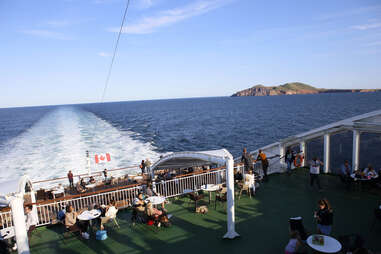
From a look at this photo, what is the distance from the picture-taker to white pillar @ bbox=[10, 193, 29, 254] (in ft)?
19.6

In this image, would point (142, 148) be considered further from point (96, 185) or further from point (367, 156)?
point (367, 156)

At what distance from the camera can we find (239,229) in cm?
772

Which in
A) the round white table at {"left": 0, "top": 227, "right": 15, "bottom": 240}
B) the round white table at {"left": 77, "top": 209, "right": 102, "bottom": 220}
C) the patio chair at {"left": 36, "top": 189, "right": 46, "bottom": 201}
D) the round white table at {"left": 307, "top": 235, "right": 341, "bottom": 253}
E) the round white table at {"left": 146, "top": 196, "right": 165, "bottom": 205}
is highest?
the round white table at {"left": 307, "top": 235, "right": 341, "bottom": 253}

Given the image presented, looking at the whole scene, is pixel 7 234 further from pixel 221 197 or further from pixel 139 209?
pixel 221 197

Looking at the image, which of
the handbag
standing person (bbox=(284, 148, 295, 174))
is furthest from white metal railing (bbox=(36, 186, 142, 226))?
standing person (bbox=(284, 148, 295, 174))

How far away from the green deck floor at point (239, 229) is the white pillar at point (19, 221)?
4.36 ft

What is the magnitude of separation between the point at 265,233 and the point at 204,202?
3065 millimetres

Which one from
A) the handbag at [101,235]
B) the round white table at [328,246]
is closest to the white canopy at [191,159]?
the handbag at [101,235]

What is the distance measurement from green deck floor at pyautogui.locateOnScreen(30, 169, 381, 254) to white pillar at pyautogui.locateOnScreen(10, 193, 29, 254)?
4.36ft

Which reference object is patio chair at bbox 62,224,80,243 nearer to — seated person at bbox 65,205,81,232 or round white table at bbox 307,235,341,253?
seated person at bbox 65,205,81,232

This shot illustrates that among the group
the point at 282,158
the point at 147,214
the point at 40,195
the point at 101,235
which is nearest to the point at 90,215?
the point at 101,235

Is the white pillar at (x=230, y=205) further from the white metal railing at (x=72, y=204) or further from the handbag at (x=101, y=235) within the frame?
the white metal railing at (x=72, y=204)

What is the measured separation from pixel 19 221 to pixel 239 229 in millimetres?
5856

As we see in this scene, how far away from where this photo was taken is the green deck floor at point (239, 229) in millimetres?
6973
